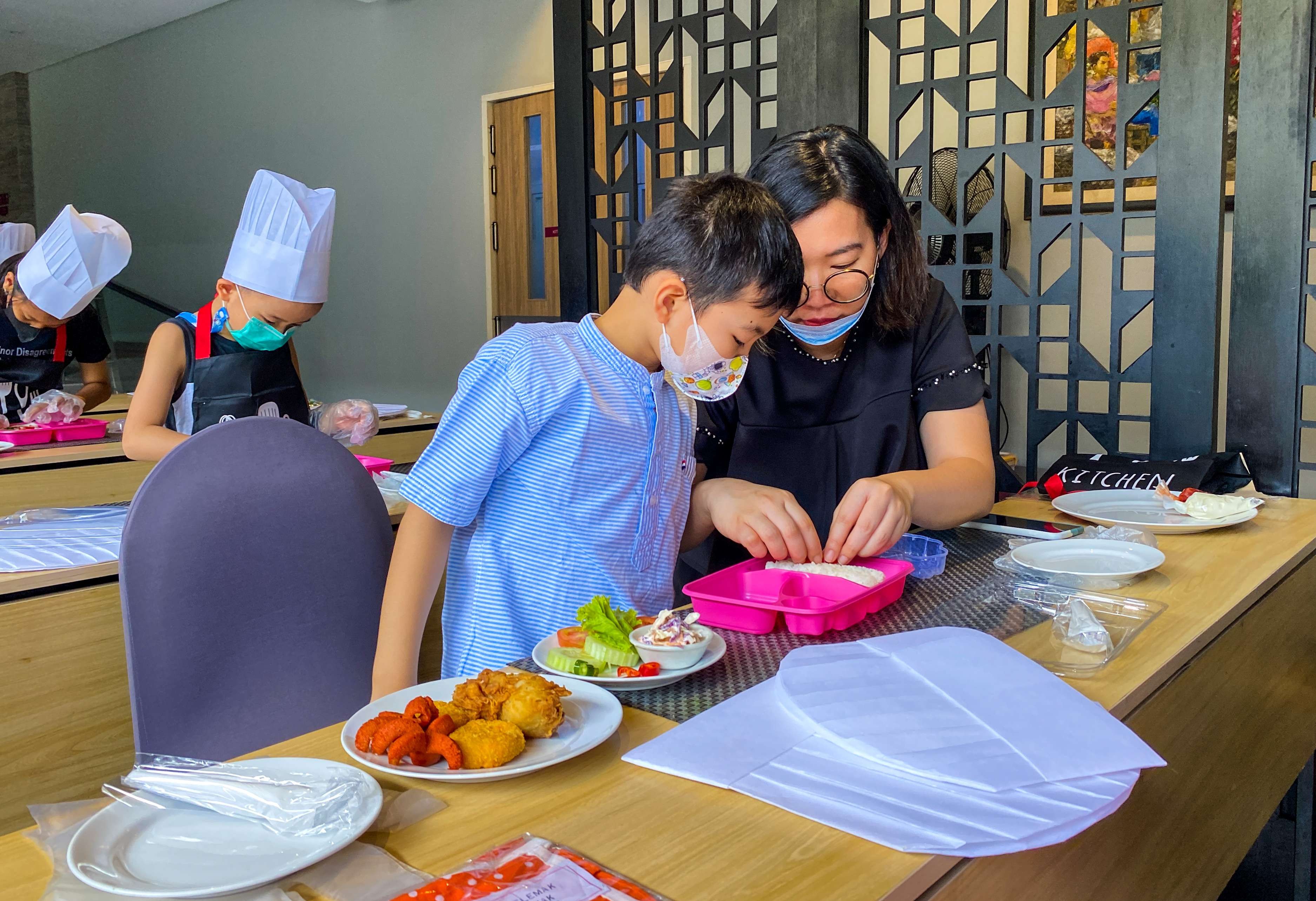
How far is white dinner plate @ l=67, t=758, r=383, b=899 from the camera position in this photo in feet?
2.05

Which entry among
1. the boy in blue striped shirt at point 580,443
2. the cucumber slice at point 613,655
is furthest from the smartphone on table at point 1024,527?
the cucumber slice at point 613,655

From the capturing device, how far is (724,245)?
123 cm

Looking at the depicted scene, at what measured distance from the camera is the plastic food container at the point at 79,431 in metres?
3.30

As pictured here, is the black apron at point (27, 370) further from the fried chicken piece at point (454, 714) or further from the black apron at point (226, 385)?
the fried chicken piece at point (454, 714)

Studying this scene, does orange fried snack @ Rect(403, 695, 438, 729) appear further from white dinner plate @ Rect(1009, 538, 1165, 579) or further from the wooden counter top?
white dinner plate @ Rect(1009, 538, 1165, 579)

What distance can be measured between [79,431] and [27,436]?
15cm

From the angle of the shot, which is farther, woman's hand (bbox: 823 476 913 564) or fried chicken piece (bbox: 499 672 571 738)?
woman's hand (bbox: 823 476 913 564)

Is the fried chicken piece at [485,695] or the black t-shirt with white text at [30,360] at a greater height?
the black t-shirt with white text at [30,360]

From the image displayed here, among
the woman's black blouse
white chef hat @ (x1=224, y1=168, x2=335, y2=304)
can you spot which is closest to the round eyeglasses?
the woman's black blouse

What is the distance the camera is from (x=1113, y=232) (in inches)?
96.6

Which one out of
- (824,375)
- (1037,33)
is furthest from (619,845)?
(1037,33)

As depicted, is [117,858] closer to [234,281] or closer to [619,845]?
[619,845]

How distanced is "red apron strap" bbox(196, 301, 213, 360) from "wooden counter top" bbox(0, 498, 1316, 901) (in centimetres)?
194

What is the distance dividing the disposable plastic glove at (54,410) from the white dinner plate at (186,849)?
312cm
